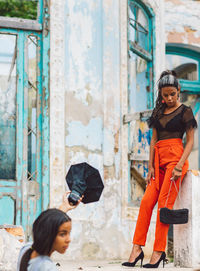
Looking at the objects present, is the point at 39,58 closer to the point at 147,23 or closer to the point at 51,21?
the point at 51,21

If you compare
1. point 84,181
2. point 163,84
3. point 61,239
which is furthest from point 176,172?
point 61,239

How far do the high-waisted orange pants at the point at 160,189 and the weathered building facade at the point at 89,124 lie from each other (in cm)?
167

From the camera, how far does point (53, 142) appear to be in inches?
250

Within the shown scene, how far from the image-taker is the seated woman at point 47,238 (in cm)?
264

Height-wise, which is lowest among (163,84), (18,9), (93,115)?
(93,115)

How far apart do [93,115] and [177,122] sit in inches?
77.5

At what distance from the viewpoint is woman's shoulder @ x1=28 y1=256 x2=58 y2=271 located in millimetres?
2648

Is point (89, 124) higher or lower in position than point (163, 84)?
lower

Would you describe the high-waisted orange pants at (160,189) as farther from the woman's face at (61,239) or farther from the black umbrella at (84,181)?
the woman's face at (61,239)

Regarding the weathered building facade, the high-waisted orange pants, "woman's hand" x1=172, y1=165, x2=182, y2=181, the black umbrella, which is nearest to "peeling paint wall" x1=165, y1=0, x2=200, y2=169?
the weathered building facade

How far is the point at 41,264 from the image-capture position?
8.70 feet

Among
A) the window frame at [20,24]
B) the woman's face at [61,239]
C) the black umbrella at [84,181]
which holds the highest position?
the window frame at [20,24]

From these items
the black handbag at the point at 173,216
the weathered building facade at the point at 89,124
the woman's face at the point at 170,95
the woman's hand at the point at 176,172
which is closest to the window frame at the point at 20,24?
the weathered building facade at the point at 89,124

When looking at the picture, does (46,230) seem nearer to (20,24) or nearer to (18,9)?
(20,24)
